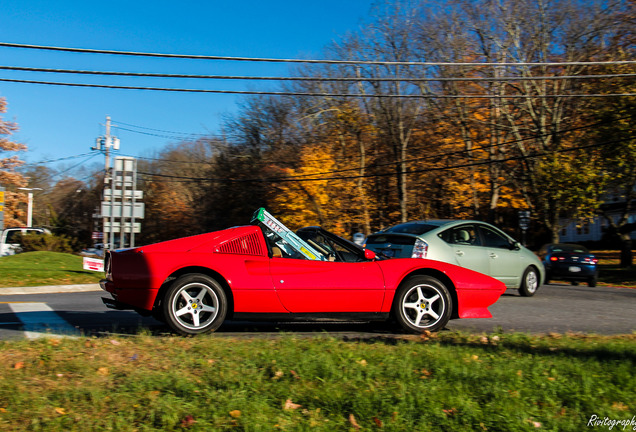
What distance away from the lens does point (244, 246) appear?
19.8 feet

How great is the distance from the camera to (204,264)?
5738 millimetres

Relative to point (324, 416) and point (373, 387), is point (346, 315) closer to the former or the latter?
point (373, 387)

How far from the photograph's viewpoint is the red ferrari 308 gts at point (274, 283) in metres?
5.69

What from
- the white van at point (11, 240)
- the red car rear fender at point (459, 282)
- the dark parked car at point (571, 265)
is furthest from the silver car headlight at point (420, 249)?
the white van at point (11, 240)

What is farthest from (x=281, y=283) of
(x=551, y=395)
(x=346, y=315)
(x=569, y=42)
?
(x=569, y=42)

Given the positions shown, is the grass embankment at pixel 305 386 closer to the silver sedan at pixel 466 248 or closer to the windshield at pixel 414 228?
the silver sedan at pixel 466 248

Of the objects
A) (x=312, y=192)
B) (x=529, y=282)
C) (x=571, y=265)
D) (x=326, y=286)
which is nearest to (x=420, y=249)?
(x=529, y=282)

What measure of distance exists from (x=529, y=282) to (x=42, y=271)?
45.5 feet

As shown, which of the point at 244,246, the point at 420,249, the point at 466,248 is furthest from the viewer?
the point at 466,248

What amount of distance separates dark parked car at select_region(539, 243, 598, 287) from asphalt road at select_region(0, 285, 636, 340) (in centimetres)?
708

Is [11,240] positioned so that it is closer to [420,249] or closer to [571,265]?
[420,249]

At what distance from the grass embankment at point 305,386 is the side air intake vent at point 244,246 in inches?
44.7

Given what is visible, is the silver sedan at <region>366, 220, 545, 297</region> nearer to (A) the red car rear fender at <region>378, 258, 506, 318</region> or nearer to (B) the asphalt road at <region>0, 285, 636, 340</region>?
(B) the asphalt road at <region>0, 285, 636, 340</region>

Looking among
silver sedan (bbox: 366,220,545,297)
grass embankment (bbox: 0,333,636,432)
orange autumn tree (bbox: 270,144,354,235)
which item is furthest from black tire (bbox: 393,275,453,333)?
orange autumn tree (bbox: 270,144,354,235)
